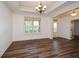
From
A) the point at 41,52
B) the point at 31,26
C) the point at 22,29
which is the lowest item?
the point at 41,52

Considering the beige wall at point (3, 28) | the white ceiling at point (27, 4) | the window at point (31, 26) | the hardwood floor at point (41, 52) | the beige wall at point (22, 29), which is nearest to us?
the beige wall at point (3, 28)

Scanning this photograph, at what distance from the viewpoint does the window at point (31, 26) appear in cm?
834

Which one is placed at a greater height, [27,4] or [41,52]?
[27,4]

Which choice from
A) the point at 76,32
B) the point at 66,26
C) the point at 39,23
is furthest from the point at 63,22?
the point at 76,32

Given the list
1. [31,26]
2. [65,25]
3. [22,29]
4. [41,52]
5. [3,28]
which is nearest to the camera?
[3,28]

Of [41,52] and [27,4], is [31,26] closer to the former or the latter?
[27,4]

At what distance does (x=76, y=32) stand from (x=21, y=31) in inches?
329

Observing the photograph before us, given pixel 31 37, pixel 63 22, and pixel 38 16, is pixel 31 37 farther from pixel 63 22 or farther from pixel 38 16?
pixel 63 22

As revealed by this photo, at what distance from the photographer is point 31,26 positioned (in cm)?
856

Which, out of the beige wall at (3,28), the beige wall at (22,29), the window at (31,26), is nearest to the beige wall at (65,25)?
the beige wall at (22,29)

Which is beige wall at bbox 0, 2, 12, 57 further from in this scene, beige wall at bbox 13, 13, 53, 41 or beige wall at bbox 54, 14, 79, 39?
beige wall at bbox 54, 14, 79, 39

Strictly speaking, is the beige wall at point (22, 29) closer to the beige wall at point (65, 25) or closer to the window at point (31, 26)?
the window at point (31, 26)

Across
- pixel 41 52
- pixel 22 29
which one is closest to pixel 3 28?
pixel 41 52

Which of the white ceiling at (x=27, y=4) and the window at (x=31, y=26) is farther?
the window at (x=31, y=26)
